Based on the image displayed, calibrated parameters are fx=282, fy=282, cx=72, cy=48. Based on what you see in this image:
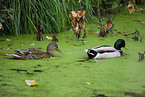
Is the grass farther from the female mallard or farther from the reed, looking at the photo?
the reed

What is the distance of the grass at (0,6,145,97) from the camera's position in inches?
131

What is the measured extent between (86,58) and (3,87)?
1.98 meters

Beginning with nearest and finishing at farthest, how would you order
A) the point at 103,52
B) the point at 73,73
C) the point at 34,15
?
the point at 73,73
the point at 103,52
the point at 34,15

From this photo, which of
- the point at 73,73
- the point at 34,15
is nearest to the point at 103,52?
the point at 73,73

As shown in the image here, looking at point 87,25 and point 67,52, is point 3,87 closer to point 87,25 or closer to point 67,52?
point 67,52

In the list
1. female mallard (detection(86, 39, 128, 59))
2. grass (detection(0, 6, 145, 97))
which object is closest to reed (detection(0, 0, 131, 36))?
grass (detection(0, 6, 145, 97))

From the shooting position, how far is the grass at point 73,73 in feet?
10.9

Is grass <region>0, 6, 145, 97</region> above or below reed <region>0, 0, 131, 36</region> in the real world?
below

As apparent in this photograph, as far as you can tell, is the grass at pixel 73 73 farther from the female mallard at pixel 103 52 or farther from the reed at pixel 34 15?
the reed at pixel 34 15

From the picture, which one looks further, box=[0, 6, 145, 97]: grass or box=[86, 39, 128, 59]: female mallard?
box=[86, 39, 128, 59]: female mallard

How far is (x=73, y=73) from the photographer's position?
13.4 feet

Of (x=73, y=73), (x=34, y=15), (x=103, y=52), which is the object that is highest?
(x=34, y=15)

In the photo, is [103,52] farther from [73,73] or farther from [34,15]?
[34,15]

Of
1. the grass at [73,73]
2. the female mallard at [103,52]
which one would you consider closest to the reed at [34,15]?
the grass at [73,73]
